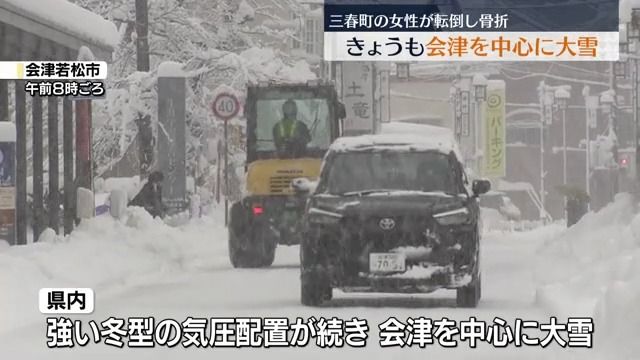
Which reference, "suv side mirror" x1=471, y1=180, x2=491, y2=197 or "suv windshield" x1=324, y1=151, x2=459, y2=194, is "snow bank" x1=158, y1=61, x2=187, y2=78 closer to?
"suv windshield" x1=324, y1=151, x2=459, y2=194

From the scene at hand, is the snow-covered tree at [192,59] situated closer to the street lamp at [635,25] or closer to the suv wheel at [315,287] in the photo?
the street lamp at [635,25]

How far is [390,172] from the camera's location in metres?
11.9

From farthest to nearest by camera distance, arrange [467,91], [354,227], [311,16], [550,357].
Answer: [467,91] → [311,16] → [354,227] → [550,357]

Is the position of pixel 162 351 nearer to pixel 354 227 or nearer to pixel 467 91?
pixel 354 227

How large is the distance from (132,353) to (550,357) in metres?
2.45

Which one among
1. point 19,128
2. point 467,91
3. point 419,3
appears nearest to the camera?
point 419,3

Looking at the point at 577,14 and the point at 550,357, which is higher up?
the point at 577,14

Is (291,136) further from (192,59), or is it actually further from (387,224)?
(192,59)

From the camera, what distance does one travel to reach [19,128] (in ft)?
54.5

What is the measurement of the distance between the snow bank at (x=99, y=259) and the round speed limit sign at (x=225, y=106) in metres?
1.68

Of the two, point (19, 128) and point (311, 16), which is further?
point (311, 16)

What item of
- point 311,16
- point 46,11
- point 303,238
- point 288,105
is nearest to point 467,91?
point 311,16

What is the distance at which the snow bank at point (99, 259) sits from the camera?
37.2ft

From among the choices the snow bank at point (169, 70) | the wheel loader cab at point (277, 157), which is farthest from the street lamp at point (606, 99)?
the wheel loader cab at point (277, 157)
